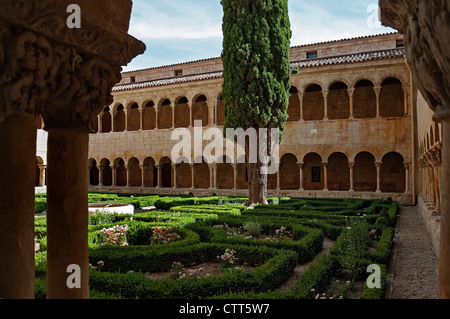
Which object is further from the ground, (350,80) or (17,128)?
(350,80)

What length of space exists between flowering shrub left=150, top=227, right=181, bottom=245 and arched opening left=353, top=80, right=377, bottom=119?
16869 millimetres

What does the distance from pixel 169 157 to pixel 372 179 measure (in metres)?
12.9

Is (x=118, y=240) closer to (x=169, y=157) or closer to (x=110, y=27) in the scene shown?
(x=110, y=27)

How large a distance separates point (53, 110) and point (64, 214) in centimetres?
78

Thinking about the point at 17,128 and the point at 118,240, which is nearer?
the point at 17,128

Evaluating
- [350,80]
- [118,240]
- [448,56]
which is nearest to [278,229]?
[118,240]

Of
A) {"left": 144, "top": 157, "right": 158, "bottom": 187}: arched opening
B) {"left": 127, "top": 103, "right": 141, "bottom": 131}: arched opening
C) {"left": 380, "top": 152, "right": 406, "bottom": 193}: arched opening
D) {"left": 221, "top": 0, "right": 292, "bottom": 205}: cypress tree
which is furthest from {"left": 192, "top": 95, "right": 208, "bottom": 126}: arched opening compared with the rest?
{"left": 380, "top": 152, "right": 406, "bottom": 193}: arched opening

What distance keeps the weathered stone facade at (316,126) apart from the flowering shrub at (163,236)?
11100 millimetres

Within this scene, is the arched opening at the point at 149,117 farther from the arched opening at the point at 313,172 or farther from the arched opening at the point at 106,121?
the arched opening at the point at 313,172

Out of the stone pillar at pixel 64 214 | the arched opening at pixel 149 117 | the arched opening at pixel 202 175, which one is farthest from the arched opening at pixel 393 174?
the stone pillar at pixel 64 214

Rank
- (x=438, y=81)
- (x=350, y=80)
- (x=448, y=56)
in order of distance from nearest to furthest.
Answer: (x=448, y=56), (x=438, y=81), (x=350, y=80)

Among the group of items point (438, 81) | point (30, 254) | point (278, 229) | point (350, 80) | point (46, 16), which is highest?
point (350, 80)

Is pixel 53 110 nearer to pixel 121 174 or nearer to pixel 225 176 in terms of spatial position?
pixel 225 176

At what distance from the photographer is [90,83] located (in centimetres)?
278
